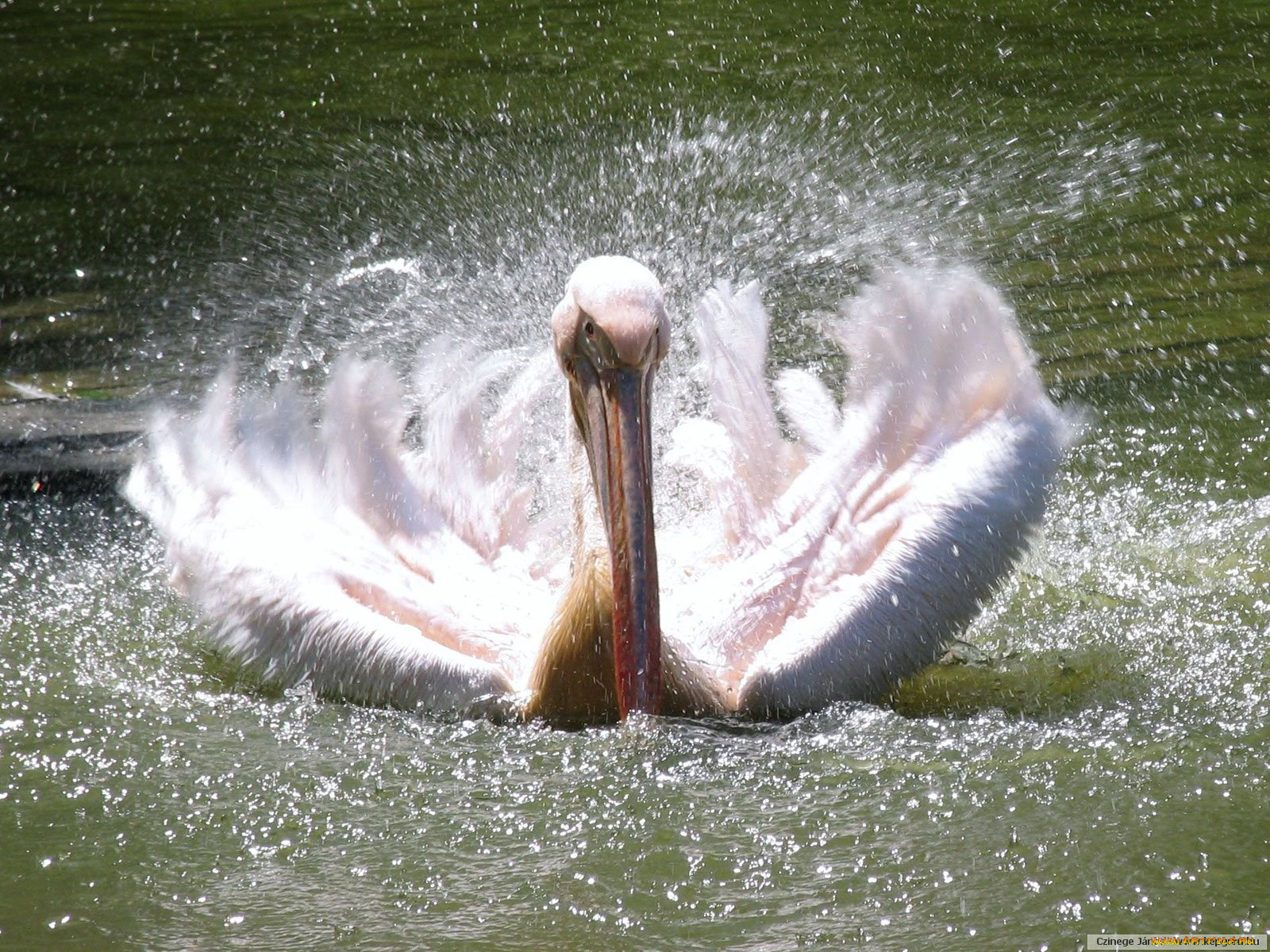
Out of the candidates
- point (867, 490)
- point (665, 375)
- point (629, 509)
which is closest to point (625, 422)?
point (629, 509)

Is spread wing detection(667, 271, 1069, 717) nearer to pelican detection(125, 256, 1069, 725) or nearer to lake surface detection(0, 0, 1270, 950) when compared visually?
pelican detection(125, 256, 1069, 725)

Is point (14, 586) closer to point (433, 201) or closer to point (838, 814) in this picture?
point (838, 814)

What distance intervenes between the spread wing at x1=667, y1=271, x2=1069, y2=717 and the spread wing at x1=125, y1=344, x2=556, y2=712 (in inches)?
17.7

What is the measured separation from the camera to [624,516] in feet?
9.78

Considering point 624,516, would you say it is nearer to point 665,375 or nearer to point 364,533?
point 364,533

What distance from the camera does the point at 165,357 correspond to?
5.20m

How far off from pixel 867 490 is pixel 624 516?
2.37 ft

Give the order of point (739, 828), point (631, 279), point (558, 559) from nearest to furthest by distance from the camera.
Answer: point (739, 828)
point (631, 279)
point (558, 559)

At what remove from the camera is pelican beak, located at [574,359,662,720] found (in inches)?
114

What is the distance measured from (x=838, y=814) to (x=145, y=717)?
4.76ft

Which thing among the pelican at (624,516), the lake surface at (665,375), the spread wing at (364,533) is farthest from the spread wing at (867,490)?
the spread wing at (364,533)

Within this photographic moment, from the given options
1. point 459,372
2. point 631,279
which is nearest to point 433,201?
point 459,372

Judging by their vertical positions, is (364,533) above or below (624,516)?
above

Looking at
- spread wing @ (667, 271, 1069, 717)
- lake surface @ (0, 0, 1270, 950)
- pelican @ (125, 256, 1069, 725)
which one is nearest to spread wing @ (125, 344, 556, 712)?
pelican @ (125, 256, 1069, 725)
